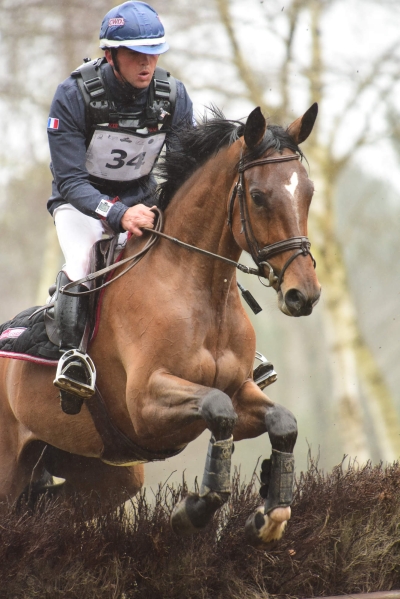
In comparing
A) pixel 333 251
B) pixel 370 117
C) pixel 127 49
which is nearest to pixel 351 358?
pixel 333 251

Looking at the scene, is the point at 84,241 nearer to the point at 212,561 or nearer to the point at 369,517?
the point at 212,561

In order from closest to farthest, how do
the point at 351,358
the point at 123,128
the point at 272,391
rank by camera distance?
the point at 123,128, the point at 351,358, the point at 272,391

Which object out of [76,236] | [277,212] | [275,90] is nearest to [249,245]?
[277,212]

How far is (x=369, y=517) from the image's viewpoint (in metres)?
Answer: 4.84

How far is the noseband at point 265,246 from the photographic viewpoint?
384 centimetres

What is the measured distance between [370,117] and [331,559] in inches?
364

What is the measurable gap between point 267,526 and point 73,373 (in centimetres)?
140

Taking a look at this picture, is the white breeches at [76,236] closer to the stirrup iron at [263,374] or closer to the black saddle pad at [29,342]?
the black saddle pad at [29,342]

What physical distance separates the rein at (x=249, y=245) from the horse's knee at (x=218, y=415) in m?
0.62

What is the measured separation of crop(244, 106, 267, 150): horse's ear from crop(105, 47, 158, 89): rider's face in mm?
898

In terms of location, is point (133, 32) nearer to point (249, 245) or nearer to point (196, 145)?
point (196, 145)

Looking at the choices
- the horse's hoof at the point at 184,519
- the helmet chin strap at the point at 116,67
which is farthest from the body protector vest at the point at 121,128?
the horse's hoof at the point at 184,519

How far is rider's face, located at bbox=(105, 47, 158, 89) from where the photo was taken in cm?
462

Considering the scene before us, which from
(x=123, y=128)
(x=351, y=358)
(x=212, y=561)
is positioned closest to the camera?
(x=212, y=561)
